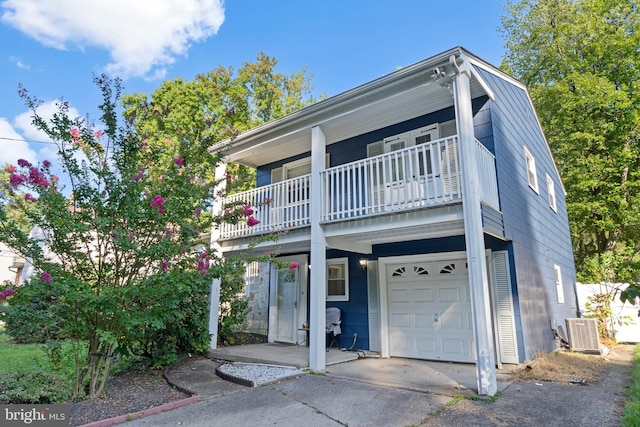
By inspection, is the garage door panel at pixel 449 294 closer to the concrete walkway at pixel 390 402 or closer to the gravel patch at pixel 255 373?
the concrete walkway at pixel 390 402

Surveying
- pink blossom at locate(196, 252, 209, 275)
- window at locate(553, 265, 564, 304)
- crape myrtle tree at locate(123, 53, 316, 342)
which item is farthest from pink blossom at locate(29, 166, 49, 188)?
crape myrtle tree at locate(123, 53, 316, 342)

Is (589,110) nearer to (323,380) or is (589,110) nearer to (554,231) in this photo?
(554,231)

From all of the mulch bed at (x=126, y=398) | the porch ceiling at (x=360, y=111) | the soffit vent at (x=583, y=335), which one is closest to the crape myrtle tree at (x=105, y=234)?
the mulch bed at (x=126, y=398)

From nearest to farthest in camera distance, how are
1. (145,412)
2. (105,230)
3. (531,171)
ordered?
(145,412)
(105,230)
(531,171)

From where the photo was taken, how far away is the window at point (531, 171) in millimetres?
9008

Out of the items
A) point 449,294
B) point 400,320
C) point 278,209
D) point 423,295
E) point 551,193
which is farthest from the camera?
point 551,193

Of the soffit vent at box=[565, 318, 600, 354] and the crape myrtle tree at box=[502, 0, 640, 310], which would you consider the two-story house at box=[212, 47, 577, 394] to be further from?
the crape myrtle tree at box=[502, 0, 640, 310]

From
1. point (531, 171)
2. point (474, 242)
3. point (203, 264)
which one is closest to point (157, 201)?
point (203, 264)

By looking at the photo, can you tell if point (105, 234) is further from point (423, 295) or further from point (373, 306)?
point (423, 295)

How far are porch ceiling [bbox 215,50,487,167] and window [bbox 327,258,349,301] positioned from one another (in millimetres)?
3115

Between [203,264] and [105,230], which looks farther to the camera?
[203,264]

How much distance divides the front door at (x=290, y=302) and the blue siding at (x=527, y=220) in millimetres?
5018

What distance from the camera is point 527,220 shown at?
8.09m

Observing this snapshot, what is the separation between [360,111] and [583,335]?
23.2 feet
